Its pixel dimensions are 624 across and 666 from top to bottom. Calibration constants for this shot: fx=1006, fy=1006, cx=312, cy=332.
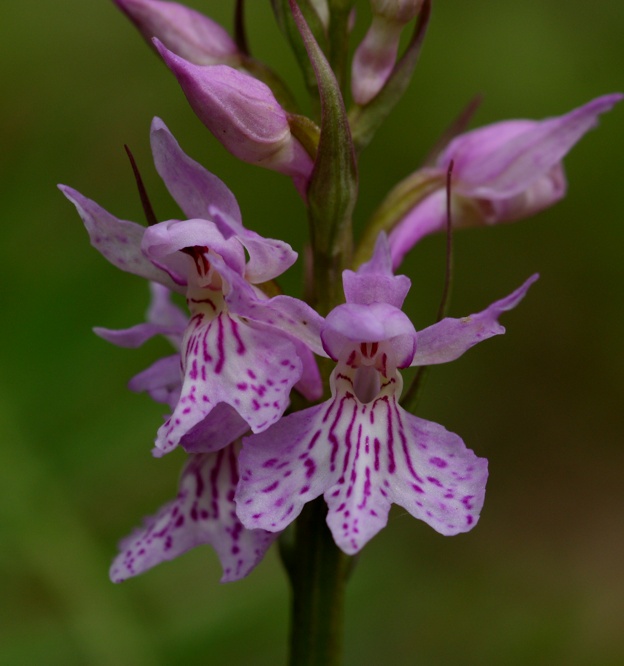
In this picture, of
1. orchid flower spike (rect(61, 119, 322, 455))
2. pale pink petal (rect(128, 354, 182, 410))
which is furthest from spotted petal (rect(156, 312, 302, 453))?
pale pink petal (rect(128, 354, 182, 410))

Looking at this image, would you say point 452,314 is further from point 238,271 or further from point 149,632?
point 238,271

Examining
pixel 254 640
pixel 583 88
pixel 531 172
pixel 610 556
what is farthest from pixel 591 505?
pixel 531 172

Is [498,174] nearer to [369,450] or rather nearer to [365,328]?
[365,328]

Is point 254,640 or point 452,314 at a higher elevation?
point 254,640

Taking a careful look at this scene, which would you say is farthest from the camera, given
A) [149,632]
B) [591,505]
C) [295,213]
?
[591,505]

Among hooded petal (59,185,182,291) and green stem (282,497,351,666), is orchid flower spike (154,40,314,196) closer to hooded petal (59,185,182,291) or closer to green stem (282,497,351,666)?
hooded petal (59,185,182,291)

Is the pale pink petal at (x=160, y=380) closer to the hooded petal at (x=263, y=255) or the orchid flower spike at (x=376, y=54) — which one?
the hooded petal at (x=263, y=255)

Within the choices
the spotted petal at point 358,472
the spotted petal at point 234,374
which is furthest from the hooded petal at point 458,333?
the spotted petal at point 234,374
